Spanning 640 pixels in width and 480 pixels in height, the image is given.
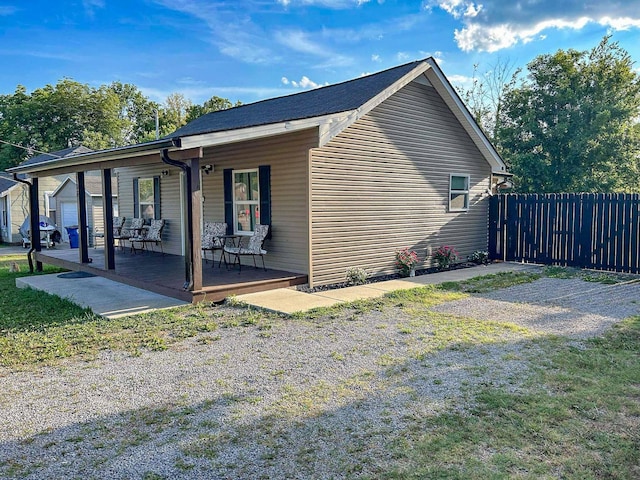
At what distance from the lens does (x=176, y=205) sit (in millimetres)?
11289

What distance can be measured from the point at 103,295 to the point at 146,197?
5463mm

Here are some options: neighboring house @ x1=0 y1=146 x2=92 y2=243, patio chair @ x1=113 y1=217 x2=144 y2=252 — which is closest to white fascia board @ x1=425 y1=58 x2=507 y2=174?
patio chair @ x1=113 y1=217 x2=144 y2=252

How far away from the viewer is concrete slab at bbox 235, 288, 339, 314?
6.56 m

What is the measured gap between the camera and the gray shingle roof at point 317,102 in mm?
8797

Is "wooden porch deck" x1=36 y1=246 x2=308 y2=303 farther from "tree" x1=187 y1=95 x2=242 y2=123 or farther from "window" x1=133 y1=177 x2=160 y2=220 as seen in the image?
"tree" x1=187 y1=95 x2=242 y2=123

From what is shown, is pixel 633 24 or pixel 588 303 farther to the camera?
pixel 633 24

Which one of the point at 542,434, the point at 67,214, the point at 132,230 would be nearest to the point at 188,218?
the point at 542,434

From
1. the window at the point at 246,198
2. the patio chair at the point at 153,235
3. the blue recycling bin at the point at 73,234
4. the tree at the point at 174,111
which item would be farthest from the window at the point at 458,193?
the tree at the point at 174,111

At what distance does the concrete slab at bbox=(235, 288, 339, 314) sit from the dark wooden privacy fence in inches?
256

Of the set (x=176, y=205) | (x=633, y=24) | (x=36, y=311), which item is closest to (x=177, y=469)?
(x=36, y=311)

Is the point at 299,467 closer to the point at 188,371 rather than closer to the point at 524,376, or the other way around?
the point at 188,371

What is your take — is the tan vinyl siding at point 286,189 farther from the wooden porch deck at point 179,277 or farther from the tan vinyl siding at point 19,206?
the tan vinyl siding at point 19,206

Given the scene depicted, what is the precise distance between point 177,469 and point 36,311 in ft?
17.2

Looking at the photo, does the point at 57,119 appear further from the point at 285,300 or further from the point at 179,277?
the point at 285,300
